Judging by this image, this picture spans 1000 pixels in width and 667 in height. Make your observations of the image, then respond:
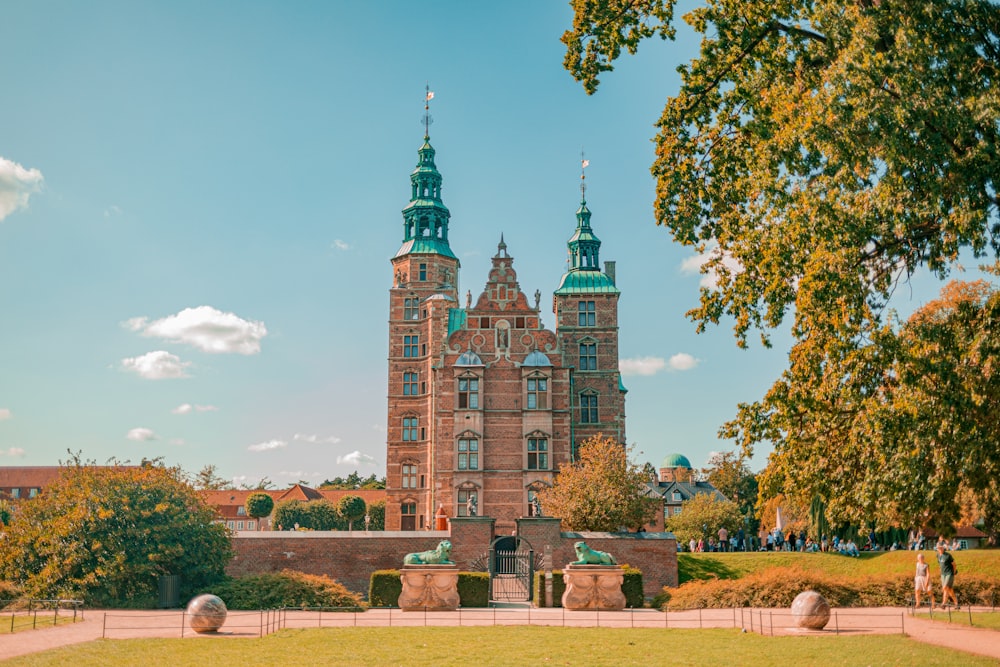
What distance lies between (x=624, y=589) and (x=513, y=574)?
5.71 metres

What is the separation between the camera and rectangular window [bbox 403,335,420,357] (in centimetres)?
4812

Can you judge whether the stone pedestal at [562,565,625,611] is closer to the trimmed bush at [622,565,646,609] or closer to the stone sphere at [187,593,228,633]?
the trimmed bush at [622,565,646,609]

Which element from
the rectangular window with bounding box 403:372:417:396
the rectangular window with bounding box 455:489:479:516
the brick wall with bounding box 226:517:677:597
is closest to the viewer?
the brick wall with bounding box 226:517:677:597

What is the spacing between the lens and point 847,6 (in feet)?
41.8

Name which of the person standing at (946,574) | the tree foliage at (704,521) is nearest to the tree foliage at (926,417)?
the person standing at (946,574)

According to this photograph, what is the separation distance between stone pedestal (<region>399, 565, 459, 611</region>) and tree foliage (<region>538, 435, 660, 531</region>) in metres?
9.66

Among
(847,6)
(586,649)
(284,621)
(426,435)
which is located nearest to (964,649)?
(586,649)

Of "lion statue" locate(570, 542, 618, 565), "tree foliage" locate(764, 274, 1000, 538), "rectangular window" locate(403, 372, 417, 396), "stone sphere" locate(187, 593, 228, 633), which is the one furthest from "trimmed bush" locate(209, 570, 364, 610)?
"rectangular window" locate(403, 372, 417, 396)

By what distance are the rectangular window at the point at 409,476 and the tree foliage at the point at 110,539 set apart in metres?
19.7

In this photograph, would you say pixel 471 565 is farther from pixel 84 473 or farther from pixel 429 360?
pixel 429 360

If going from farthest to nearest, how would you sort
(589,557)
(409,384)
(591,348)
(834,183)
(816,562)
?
(409,384)
(591,348)
(816,562)
(589,557)
(834,183)

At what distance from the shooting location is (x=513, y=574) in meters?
31.0

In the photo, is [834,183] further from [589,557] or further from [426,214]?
[426,214]

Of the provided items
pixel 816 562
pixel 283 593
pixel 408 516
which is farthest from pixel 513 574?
pixel 408 516
